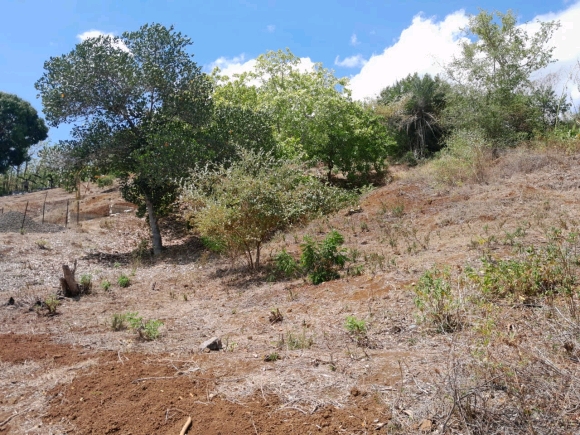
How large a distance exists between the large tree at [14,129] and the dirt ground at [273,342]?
1143 inches

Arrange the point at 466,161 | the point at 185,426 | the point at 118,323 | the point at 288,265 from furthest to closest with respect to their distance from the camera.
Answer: the point at 466,161 < the point at 288,265 < the point at 118,323 < the point at 185,426

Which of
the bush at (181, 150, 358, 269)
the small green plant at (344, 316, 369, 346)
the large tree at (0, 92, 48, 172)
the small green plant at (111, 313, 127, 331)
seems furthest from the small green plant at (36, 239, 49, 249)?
the large tree at (0, 92, 48, 172)

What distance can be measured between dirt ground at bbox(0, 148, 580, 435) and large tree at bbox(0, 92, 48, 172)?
29.0m

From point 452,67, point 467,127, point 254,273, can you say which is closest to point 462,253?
point 254,273

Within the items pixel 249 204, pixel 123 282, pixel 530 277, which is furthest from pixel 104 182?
pixel 530 277

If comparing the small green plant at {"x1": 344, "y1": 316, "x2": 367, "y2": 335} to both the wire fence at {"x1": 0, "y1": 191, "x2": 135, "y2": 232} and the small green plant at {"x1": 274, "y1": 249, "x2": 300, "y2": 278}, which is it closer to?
the small green plant at {"x1": 274, "y1": 249, "x2": 300, "y2": 278}

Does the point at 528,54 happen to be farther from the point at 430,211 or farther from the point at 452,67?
the point at 430,211

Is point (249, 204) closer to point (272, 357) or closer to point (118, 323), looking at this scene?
point (118, 323)

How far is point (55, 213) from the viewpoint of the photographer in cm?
2017

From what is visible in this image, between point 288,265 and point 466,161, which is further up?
point 466,161

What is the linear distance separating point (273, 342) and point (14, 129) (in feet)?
127

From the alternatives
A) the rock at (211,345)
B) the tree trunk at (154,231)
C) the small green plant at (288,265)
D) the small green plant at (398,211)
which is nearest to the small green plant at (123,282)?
the small green plant at (288,265)

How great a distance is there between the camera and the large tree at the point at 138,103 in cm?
1330

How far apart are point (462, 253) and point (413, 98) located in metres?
18.4
